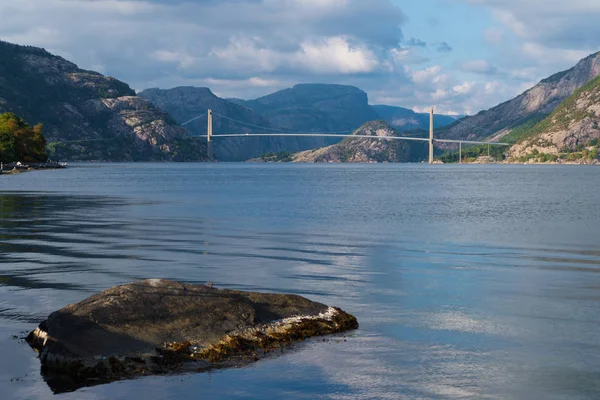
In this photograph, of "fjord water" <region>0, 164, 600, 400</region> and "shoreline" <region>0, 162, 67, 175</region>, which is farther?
"shoreline" <region>0, 162, 67, 175</region>

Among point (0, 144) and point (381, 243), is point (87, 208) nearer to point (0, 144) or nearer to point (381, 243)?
point (381, 243)

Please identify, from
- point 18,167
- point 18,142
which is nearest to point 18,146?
point 18,142

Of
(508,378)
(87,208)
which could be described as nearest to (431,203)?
(87,208)

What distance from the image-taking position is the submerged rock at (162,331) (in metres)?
13.0

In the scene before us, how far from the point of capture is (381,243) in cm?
3609

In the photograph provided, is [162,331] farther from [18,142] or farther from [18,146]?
[18,146]

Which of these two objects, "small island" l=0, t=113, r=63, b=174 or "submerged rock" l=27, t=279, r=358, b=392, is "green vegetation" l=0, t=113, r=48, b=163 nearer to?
"small island" l=0, t=113, r=63, b=174

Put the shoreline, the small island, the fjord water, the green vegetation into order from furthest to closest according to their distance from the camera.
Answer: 1. the green vegetation
2. the small island
3. the shoreline
4. the fjord water

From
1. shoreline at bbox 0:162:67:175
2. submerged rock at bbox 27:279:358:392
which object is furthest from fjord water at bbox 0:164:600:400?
shoreline at bbox 0:162:67:175

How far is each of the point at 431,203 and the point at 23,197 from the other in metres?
38.8

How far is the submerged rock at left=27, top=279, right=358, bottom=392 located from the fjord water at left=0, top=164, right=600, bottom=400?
0.45 metres

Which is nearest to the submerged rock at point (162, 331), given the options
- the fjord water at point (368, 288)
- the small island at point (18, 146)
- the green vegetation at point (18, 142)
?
the fjord water at point (368, 288)

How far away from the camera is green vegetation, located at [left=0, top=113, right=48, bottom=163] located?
165275mm

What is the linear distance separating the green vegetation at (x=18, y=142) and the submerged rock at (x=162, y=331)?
161m
